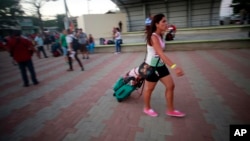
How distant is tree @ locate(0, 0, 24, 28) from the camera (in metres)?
27.8

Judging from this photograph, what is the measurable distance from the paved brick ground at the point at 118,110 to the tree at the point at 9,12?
88.8 feet

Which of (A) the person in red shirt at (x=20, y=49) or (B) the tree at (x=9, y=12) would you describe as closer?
(A) the person in red shirt at (x=20, y=49)

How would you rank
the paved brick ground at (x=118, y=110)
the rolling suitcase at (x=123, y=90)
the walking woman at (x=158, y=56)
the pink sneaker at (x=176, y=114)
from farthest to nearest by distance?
the rolling suitcase at (x=123, y=90)
the pink sneaker at (x=176, y=114)
the paved brick ground at (x=118, y=110)
the walking woman at (x=158, y=56)

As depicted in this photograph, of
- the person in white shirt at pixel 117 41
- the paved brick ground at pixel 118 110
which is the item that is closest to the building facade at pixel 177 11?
the person in white shirt at pixel 117 41

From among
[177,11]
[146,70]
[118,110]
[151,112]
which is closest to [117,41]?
[118,110]

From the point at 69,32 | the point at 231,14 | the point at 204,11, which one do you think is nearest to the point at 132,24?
the point at 204,11

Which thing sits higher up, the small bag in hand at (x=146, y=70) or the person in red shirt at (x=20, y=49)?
the person in red shirt at (x=20, y=49)

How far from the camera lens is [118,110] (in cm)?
407

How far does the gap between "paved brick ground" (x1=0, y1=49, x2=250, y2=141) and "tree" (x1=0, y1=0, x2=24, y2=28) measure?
88.8 ft

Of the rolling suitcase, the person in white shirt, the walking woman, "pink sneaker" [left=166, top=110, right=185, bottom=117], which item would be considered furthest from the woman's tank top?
the person in white shirt

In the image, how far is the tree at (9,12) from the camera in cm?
2780

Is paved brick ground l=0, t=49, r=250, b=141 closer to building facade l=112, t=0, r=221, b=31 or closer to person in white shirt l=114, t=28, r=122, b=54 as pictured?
person in white shirt l=114, t=28, r=122, b=54

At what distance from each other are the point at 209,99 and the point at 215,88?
777 millimetres

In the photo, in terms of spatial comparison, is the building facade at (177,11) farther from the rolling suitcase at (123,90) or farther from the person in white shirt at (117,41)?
the rolling suitcase at (123,90)
